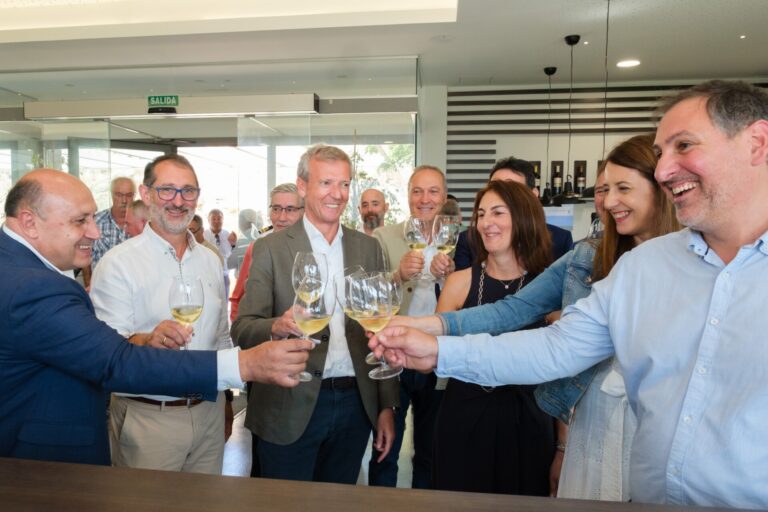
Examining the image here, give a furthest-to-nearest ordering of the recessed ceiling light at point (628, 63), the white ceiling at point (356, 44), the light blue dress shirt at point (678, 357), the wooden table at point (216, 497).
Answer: the recessed ceiling light at point (628, 63), the white ceiling at point (356, 44), the light blue dress shirt at point (678, 357), the wooden table at point (216, 497)

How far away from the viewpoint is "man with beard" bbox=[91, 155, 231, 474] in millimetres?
2172

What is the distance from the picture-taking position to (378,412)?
238cm

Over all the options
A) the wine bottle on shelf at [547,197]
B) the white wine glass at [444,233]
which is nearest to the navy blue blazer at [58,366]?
the white wine glass at [444,233]

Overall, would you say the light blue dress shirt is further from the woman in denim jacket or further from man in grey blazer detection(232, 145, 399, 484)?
man in grey blazer detection(232, 145, 399, 484)

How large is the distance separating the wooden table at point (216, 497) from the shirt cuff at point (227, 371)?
1.59 ft

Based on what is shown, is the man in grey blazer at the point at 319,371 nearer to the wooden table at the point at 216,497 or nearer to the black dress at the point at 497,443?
the black dress at the point at 497,443

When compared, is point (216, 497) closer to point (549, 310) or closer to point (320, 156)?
point (549, 310)

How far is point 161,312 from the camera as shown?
2.27 metres

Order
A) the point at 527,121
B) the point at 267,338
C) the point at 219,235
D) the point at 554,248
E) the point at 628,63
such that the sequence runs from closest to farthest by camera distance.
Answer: the point at 267,338
the point at 554,248
the point at 628,63
the point at 219,235
the point at 527,121

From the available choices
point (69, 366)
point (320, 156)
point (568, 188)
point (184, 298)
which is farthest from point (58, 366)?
point (568, 188)

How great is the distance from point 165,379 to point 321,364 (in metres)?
0.74

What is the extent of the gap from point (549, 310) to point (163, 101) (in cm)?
692

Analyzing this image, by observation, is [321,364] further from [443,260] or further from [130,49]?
[130,49]

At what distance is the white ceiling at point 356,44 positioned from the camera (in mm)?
5645
